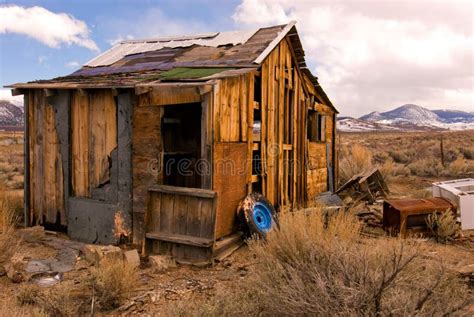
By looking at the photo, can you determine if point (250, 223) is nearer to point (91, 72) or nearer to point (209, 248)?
point (209, 248)

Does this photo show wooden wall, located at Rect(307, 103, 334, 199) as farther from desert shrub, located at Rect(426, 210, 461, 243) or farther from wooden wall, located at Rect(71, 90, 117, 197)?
wooden wall, located at Rect(71, 90, 117, 197)

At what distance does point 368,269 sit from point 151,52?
807 cm

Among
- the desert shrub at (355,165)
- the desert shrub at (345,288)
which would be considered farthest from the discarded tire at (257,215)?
the desert shrub at (355,165)

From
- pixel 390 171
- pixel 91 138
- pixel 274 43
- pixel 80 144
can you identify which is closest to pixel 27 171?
pixel 80 144

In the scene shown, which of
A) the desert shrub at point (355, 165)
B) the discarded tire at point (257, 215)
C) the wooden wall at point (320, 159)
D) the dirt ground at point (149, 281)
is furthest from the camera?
the desert shrub at point (355, 165)

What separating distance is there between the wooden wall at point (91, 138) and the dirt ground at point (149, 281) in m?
1.21

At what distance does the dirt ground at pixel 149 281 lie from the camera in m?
4.75

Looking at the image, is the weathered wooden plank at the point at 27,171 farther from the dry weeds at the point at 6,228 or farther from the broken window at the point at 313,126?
the broken window at the point at 313,126

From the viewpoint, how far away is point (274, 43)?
8.81m

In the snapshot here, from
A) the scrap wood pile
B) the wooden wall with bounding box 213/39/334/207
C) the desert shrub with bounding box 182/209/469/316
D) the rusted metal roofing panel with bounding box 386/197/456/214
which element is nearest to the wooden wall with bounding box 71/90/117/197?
the wooden wall with bounding box 213/39/334/207

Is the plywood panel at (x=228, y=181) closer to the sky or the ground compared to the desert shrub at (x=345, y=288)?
closer to the sky

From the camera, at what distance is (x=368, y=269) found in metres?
3.88

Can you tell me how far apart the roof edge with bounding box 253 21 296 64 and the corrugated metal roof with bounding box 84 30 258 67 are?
32.9 inches

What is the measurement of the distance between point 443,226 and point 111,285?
633cm
